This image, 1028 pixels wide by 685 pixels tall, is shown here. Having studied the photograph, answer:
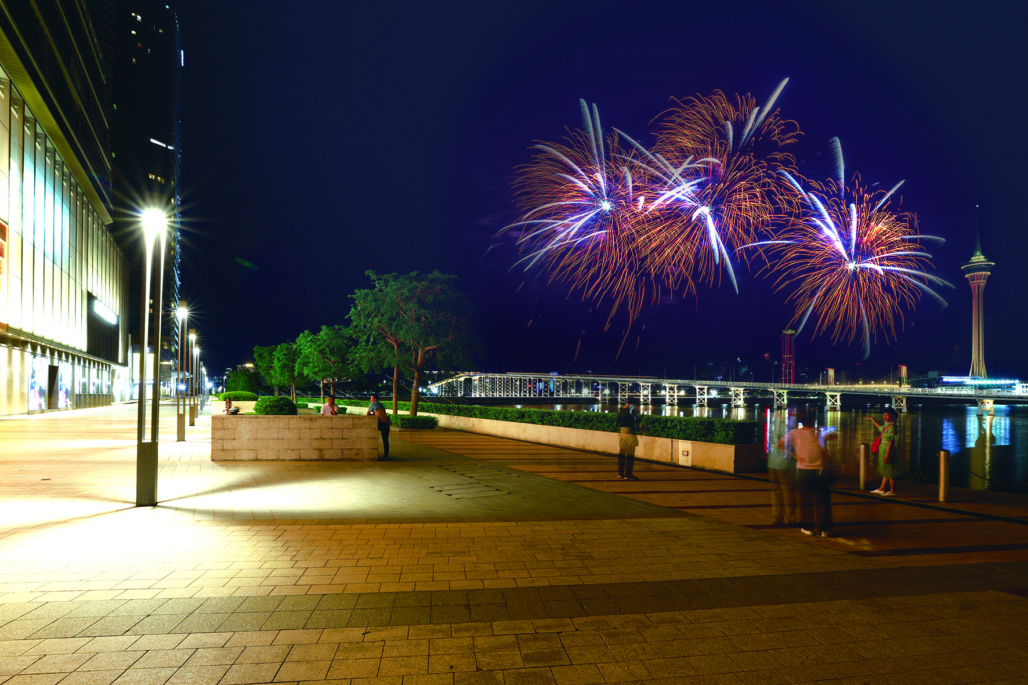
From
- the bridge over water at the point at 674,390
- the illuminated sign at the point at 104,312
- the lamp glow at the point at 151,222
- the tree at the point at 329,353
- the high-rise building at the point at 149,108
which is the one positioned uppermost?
the high-rise building at the point at 149,108

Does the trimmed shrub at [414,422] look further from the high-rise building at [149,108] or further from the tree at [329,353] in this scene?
the high-rise building at [149,108]

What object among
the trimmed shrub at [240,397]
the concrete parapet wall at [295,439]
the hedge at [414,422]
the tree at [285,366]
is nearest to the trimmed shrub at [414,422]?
the hedge at [414,422]

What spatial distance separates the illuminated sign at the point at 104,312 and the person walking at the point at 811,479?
6012 cm

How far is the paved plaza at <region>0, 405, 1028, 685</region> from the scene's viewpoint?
420 centimetres

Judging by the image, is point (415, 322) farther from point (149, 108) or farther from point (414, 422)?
point (149, 108)

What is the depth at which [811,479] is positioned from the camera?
323 inches

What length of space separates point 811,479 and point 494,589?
4959mm

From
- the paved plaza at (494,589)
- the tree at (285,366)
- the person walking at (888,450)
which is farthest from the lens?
the tree at (285,366)

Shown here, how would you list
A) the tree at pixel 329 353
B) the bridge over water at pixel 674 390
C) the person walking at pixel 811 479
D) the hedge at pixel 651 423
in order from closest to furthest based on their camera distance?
the person walking at pixel 811 479
the hedge at pixel 651 423
the tree at pixel 329 353
the bridge over water at pixel 674 390

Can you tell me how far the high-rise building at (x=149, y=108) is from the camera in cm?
13800

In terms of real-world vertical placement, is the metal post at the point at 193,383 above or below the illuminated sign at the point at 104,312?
below

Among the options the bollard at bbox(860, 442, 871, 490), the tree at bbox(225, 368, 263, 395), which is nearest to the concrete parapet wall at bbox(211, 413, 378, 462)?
the bollard at bbox(860, 442, 871, 490)

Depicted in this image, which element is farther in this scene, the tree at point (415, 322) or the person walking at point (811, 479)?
the tree at point (415, 322)

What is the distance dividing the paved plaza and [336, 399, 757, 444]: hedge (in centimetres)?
396
